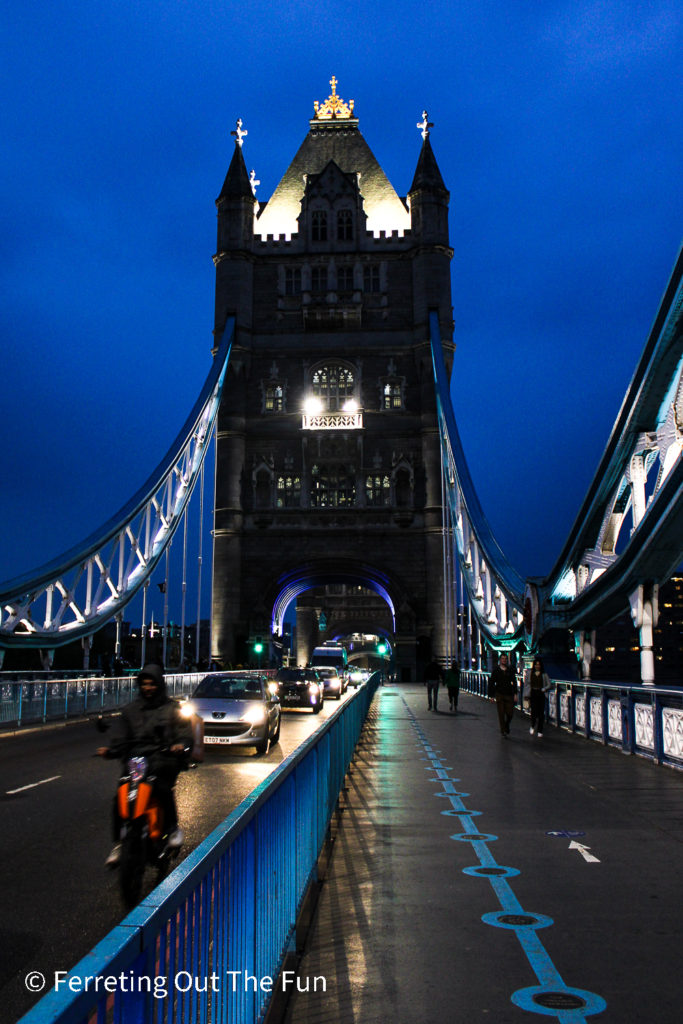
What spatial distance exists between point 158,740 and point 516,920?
2665 mm

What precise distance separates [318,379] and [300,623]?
37.1 m

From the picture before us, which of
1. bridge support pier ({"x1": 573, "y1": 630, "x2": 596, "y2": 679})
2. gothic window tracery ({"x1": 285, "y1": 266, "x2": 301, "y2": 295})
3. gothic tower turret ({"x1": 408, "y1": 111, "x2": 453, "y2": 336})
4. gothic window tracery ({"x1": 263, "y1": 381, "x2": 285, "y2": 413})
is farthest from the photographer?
gothic window tracery ({"x1": 285, "y1": 266, "x2": 301, "y2": 295})

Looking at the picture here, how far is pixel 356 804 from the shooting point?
973 centimetres

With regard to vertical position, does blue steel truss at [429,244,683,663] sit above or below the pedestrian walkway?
above

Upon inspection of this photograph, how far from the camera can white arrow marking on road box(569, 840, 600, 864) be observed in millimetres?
6879

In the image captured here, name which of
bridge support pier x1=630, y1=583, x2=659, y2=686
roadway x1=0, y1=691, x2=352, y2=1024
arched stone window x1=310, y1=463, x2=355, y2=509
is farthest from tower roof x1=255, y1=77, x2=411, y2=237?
roadway x1=0, y1=691, x2=352, y2=1024

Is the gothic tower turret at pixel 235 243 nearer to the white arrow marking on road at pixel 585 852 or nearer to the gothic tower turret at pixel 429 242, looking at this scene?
the gothic tower turret at pixel 429 242

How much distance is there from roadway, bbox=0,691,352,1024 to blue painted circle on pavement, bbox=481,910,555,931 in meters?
2.18

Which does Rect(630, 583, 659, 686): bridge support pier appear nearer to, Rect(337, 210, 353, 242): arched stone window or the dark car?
the dark car

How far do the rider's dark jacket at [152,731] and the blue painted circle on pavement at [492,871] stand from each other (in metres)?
2.21

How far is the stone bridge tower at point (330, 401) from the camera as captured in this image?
163ft

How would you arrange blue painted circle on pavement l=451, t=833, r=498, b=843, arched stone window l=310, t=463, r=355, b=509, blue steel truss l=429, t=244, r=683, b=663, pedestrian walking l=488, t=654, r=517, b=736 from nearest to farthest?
blue painted circle on pavement l=451, t=833, r=498, b=843 < blue steel truss l=429, t=244, r=683, b=663 < pedestrian walking l=488, t=654, r=517, b=736 < arched stone window l=310, t=463, r=355, b=509

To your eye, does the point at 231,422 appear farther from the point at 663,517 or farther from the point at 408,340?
the point at 663,517

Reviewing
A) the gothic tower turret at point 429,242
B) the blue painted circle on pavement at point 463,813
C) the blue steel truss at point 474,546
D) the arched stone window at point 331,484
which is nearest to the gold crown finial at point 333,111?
the gothic tower turret at point 429,242
